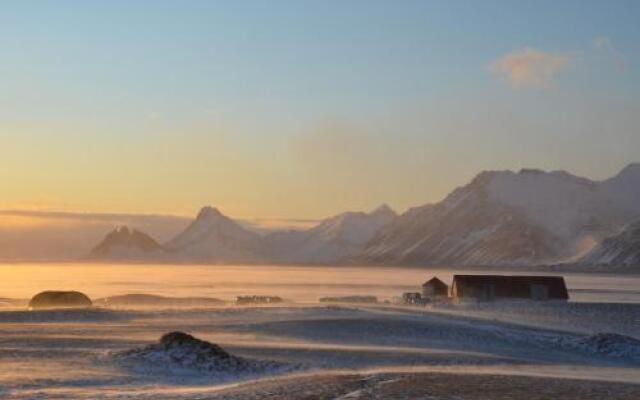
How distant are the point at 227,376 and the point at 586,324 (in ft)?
126

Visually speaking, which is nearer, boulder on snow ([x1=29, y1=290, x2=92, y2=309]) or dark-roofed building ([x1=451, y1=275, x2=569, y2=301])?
boulder on snow ([x1=29, y1=290, x2=92, y2=309])

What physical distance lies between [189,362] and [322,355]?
23.8 feet

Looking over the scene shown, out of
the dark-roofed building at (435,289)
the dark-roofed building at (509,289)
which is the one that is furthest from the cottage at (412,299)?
the dark-roofed building at (435,289)

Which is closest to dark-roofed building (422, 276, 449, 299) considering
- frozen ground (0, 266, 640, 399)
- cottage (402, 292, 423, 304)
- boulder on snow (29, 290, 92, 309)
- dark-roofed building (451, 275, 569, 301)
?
cottage (402, 292, 423, 304)

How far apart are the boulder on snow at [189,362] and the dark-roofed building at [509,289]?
63.5 m

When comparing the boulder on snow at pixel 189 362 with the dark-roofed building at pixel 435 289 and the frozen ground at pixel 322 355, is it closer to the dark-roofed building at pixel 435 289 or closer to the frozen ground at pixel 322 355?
the frozen ground at pixel 322 355

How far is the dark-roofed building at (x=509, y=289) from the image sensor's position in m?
99.6

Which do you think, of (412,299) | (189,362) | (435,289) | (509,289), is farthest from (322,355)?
(435,289)

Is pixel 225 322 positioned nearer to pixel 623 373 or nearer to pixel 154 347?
pixel 154 347

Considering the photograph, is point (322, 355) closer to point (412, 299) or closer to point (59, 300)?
point (59, 300)

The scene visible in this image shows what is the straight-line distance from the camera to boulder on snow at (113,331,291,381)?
118 feet

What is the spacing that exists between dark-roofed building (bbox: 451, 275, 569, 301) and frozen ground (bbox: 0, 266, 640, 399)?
25.1 m

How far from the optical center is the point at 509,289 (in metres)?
101

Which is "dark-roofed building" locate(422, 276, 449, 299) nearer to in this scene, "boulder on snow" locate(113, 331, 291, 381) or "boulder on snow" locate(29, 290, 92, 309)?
"boulder on snow" locate(29, 290, 92, 309)
